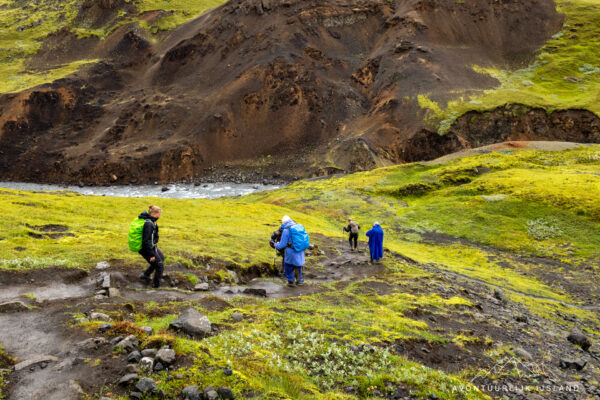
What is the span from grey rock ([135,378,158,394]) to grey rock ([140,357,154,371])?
0.44 metres

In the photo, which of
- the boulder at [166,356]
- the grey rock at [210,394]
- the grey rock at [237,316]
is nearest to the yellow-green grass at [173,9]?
the grey rock at [237,316]

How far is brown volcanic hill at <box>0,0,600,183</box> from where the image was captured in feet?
279

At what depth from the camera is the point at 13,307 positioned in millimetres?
9281

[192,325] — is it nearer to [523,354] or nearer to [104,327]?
[104,327]

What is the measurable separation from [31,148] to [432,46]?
113291 mm

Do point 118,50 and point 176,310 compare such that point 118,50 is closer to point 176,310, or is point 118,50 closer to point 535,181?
point 535,181

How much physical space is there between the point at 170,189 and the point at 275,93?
4170cm

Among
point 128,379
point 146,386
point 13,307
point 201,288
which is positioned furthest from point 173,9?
point 146,386

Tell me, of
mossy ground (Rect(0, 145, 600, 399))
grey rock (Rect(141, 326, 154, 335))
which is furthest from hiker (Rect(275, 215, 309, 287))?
grey rock (Rect(141, 326, 154, 335))

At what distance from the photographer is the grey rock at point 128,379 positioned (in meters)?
6.19

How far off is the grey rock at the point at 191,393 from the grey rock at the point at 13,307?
20.6 feet

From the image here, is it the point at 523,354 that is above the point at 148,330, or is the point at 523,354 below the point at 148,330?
below

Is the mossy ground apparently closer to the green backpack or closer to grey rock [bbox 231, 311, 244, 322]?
grey rock [bbox 231, 311, 244, 322]

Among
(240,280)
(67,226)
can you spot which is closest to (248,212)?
(67,226)
